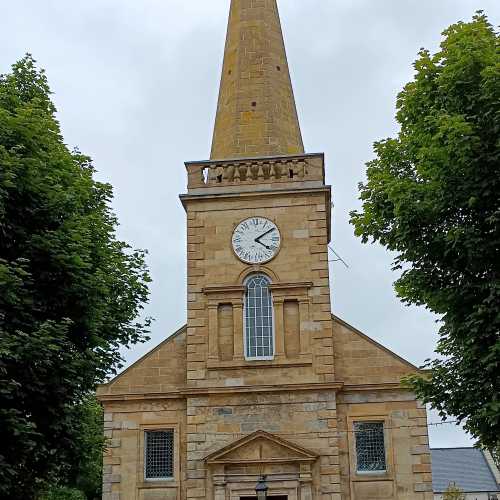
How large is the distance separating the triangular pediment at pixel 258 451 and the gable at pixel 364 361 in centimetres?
254

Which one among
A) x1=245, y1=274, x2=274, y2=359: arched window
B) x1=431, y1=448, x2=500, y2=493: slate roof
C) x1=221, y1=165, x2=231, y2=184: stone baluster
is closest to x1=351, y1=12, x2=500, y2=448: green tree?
x1=245, y1=274, x2=274, y2=359: arched window

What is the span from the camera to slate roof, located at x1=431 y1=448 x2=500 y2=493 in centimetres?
6138

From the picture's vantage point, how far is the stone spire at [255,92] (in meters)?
25.7

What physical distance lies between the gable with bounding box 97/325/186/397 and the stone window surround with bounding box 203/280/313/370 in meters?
1.03

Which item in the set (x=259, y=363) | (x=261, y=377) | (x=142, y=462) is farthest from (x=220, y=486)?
(x=259, y=363)

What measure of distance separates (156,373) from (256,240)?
4.90m

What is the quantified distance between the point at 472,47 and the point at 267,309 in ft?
37.6

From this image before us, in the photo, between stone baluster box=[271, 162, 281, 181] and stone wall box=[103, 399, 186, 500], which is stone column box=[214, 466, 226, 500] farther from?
stone baluster box=[271, 162, 281, 181]

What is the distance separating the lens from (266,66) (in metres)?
26.8

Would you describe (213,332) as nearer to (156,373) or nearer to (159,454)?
(156,373)

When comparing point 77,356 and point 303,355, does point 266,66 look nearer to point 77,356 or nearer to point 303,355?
point 303,355

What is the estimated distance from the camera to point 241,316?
23781 mm

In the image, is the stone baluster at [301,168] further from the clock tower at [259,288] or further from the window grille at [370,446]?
the window grille at [370,446]

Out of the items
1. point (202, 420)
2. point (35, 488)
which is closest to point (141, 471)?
point (202, 420)
